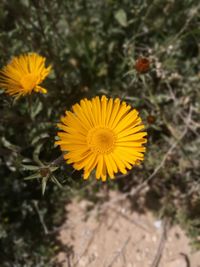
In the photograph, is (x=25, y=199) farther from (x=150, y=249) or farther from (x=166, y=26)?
(x=166, y=26)

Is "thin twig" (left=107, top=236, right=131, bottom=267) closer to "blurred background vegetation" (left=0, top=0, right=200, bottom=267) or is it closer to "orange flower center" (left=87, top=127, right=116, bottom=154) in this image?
"blurred background vegetation" (left=0, top=0, right=200, bottom=267)

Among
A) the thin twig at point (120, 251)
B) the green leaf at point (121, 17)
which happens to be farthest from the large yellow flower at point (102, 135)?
the green leaf at point (121, 17)

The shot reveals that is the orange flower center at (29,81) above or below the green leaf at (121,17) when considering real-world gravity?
below

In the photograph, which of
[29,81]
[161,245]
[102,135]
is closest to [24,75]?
[29,81]

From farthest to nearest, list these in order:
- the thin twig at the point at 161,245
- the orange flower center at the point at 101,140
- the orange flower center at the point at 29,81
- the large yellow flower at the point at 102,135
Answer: the thin twig at the point at 161,245
the orange flower center at the point at 29,81
the orange flower center at the point at 101,140
the large yellow flower at the point at 102,135

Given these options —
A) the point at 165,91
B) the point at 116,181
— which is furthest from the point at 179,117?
the point at 116,181

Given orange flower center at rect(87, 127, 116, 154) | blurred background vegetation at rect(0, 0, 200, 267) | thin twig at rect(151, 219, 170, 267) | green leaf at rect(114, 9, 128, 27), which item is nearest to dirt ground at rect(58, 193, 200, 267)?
thin twig at rect(151, 219, 170, 267)

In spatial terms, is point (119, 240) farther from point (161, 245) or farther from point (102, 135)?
point (102, 135)

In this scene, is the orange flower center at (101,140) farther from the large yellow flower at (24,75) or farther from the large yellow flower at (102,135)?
the large yellow flower at (24,75)
